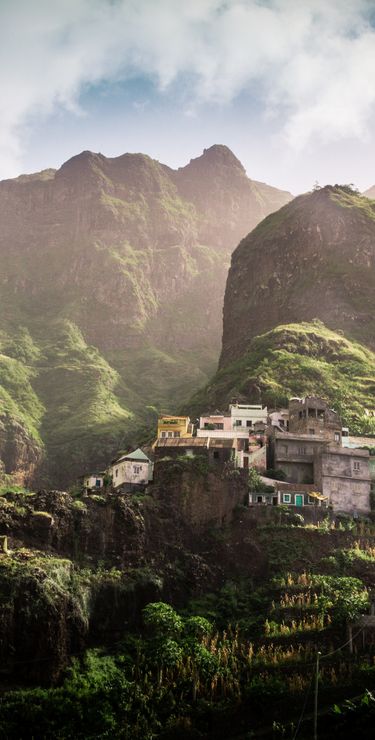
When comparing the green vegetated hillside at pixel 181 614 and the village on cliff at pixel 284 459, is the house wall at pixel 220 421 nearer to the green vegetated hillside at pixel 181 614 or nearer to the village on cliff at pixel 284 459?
the village on cliff at pixel 284 459

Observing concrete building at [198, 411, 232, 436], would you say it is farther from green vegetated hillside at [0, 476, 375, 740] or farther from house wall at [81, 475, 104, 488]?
green vegetated hillside at [0, 476, 375, 740]

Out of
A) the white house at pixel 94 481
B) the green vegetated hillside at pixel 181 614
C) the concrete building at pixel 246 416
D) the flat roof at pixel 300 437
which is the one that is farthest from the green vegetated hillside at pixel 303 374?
the green vegetated hillside at pixel 181 614

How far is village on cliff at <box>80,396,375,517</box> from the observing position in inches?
3423

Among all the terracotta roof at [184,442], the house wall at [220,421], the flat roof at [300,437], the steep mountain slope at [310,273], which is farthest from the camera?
the steep mountain slope at [310,273]

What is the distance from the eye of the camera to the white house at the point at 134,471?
9075 centimetres

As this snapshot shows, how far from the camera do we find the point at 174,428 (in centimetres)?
Result: 10444

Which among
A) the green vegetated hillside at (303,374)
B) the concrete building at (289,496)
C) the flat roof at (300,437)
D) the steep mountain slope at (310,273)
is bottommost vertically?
the concrete building at (289,496)

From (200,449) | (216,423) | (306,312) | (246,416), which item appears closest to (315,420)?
(246,416)

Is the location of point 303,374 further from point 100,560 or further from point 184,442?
point 100,560

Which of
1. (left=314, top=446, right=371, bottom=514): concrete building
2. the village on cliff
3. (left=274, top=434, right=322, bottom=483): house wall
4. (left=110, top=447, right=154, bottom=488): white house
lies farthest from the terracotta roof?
(left=314, top=446, right=371, bottom=514): concrete building

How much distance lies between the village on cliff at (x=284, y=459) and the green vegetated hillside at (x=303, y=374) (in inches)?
323

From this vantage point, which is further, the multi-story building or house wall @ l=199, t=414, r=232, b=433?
house wall @ l=199, t=414, r=232, b=433

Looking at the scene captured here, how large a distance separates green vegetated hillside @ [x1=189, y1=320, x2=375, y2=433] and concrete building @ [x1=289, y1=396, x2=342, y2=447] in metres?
6.09

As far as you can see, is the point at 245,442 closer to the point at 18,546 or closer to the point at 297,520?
the point at 297,520
